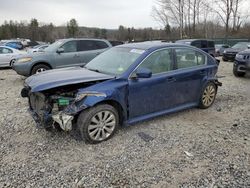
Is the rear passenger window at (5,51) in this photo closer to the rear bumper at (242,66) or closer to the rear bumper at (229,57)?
the rear bumper at (242,66)

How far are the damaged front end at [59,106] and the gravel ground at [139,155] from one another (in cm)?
39

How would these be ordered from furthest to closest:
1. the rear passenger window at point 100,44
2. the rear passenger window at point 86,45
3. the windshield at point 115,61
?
the rear passenger window at point 100,44 → the rear passenger window at point 86,45 → the windshield at point 115,61

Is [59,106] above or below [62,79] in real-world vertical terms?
below

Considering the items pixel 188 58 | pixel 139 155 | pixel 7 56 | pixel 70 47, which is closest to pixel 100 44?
pixel 70 47

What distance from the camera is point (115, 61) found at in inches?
172

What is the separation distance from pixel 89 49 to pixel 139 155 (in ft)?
21.2

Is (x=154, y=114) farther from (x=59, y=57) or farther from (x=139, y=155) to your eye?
(x=59, y=57)

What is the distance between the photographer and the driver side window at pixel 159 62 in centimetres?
413

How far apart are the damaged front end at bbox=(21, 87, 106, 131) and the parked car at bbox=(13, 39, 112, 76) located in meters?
4.73

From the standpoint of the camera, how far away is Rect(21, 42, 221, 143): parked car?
139 inches

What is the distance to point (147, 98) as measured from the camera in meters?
4.12

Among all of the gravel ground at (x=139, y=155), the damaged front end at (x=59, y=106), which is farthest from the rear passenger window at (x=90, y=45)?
the damaged front end at (x=59, y=106)

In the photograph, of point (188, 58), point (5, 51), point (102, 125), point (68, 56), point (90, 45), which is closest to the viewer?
point (102, 125)

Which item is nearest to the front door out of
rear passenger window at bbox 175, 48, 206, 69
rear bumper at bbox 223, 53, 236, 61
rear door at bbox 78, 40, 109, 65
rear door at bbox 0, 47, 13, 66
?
rear passenger window at bbox 175, 48, 206, 69
